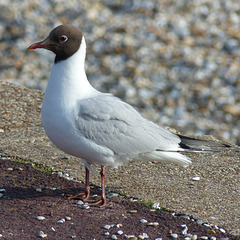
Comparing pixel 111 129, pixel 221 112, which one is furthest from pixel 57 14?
pixel 111 129

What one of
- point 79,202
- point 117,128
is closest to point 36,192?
point 79,202

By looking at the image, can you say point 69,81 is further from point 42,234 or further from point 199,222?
point 199,222

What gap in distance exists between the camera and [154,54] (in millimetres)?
11234

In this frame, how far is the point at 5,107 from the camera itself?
8.23 meters

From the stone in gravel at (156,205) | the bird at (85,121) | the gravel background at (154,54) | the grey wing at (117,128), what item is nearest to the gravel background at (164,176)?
the stone in gravel at (156,205)

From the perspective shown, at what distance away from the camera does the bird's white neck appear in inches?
205

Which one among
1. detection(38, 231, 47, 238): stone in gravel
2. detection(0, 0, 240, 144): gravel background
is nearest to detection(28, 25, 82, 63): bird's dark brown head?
detection(38, 231, 47, 238): stone in gravel

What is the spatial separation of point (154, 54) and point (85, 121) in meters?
6.31

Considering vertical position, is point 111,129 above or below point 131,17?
below

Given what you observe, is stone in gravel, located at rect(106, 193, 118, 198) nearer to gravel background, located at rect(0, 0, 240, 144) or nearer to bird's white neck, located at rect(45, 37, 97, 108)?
bird's white neck, located at rect(45, 37, 97, 108)

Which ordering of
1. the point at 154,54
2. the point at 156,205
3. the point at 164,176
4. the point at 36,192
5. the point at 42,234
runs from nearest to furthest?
the point at 42,234 < the point at 156,205 < the point at 36,192 < the point at 164,176 < the point at 154,54

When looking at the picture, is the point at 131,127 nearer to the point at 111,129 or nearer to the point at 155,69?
the point at 111,129

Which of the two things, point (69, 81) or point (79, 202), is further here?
point (79, 202)

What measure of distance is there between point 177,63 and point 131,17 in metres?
1.81
